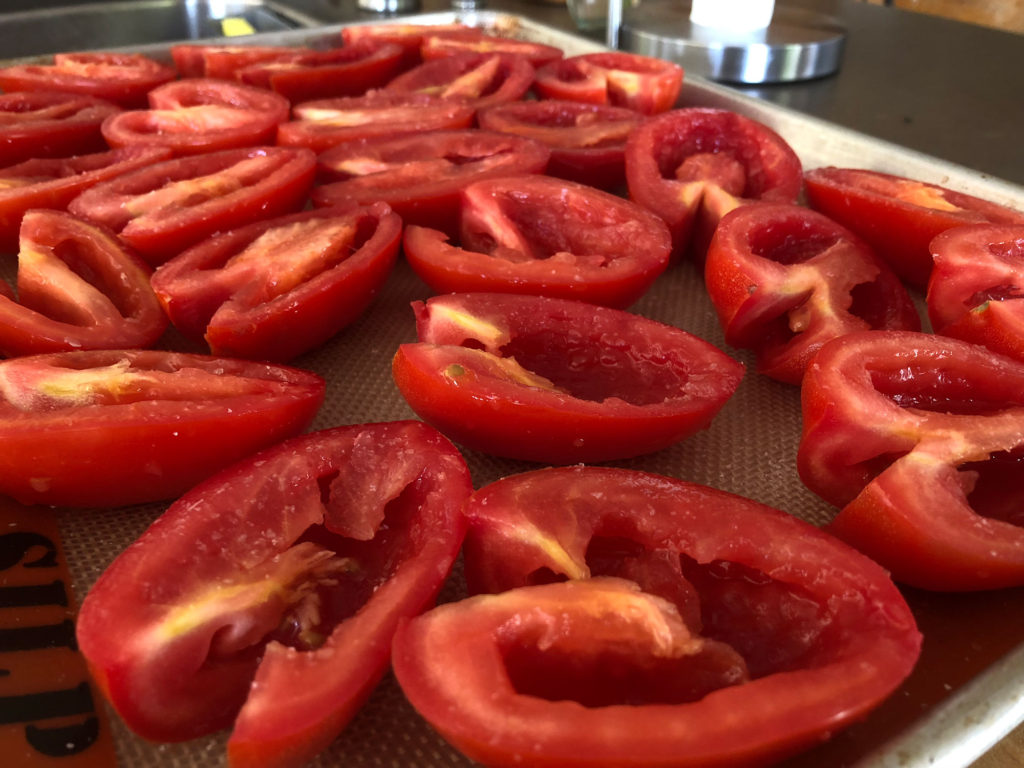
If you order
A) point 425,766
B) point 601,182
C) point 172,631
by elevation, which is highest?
point 601,182

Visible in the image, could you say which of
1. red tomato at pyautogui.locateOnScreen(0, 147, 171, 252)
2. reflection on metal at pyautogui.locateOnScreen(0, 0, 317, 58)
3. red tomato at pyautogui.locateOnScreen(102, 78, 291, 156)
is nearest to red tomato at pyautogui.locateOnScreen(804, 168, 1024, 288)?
red tomato at pyautogui.locateOnScreen(102, 78, 291, 156)

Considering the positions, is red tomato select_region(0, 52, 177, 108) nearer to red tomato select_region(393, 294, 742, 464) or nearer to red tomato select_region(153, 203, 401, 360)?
red tomato select_region(153, 203, 401, 360)

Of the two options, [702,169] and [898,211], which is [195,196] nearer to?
[702,169]

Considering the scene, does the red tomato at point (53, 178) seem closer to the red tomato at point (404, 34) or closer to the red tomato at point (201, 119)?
the red tomato at point (201, 119)

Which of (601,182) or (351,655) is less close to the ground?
(601,182)

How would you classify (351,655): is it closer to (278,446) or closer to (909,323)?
(278,446)

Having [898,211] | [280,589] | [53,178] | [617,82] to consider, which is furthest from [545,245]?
[53,178]

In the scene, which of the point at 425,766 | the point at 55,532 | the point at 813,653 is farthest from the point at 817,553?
the point at 55,532
